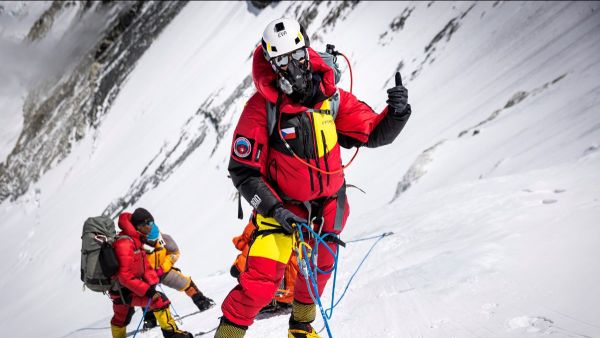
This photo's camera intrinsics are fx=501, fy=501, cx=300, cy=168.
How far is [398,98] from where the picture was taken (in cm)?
360

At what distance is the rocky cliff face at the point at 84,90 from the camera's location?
52125 mm

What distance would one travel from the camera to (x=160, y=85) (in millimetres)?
41469

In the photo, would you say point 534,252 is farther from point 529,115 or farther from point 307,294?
point 529,115

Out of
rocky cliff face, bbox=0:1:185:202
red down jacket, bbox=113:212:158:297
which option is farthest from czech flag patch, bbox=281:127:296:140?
rocky cliff face, bbox=0:1:185:202

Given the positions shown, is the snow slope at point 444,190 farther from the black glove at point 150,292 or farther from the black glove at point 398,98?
the black glove at point 398,98

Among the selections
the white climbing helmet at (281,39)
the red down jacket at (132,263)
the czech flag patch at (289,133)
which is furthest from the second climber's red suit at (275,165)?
the red down jacket at (132,263)

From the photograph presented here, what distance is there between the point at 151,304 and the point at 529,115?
6.85m

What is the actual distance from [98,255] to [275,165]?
324cm

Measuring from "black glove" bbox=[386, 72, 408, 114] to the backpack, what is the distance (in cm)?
376

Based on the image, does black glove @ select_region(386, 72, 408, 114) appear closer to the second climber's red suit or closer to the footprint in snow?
the second climber's red suit

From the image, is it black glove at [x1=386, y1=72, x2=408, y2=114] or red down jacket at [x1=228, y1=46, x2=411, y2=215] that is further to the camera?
black glove at [x1=386, y1=72, x2=408, y2=114]

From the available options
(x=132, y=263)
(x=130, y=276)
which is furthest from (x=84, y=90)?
(x=130, y=276)

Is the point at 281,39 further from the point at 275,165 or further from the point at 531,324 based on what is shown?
the point at 531,324

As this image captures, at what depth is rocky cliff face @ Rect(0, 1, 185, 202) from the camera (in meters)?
52.1
